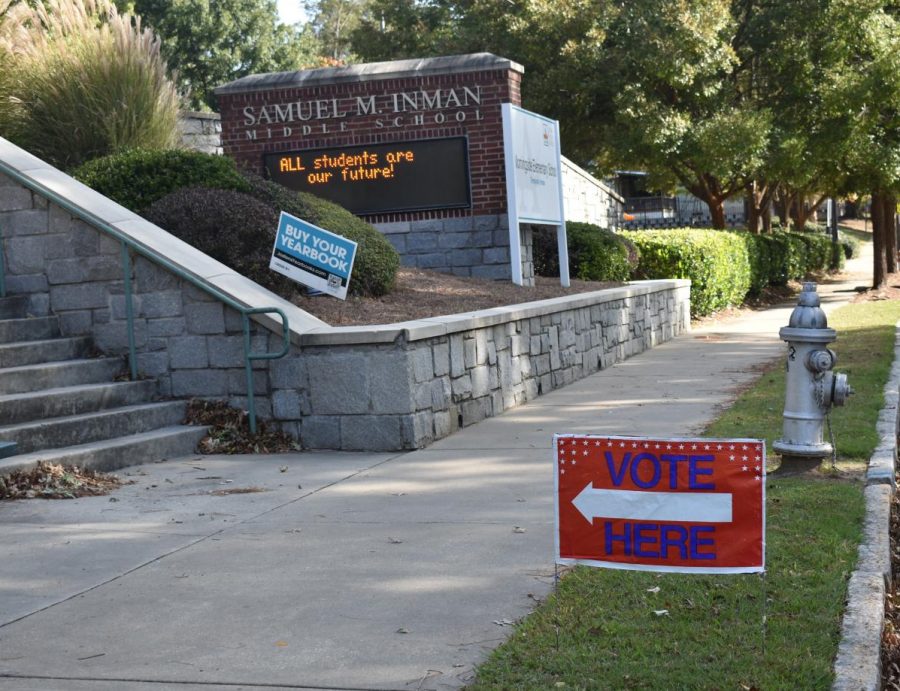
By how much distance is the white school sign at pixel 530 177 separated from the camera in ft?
44.8

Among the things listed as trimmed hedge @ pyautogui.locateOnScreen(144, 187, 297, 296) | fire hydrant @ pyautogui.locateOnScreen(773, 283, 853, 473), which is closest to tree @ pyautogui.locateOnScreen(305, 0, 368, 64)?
trimmed hedge @ pyautogui.locateOnScreen(144, 187, 297, 296)

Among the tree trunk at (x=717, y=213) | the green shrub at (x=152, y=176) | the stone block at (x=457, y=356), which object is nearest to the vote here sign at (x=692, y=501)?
the stone block at (x=457, y=356)

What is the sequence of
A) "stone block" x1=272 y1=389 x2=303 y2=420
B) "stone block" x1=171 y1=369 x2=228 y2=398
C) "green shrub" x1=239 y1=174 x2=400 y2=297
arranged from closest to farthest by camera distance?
"stone block" x1=272 y1=389 x2=303 y2=420
"stone block" x1=171 y1=369 x2=228 y2=398
"green shrub" x1=239 y1=174 x2=400 y2=297

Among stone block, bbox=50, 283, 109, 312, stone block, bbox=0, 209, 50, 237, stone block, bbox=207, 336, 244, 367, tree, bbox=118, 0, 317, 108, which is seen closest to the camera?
stone block, bbox=207, 336, 244, 367

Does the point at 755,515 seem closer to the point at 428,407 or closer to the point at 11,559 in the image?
the point at 11,559

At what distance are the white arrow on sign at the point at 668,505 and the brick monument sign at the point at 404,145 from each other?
10543 millimetres

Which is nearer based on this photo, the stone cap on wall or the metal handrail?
the metal handrail

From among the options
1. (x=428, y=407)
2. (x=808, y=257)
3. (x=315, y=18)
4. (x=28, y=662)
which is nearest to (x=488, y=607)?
(x=28, y=662)

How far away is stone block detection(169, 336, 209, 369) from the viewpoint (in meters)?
9.02

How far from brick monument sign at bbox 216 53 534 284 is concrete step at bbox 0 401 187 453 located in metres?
6.17

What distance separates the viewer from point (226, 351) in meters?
8.93

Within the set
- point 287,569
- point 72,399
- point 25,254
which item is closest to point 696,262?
point 25,254

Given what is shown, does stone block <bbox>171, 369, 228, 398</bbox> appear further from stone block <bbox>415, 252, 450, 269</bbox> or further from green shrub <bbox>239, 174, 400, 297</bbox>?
stone block <bbox>415, 252, 450, 269</bbox>

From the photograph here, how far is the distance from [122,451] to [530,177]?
7723 mm
